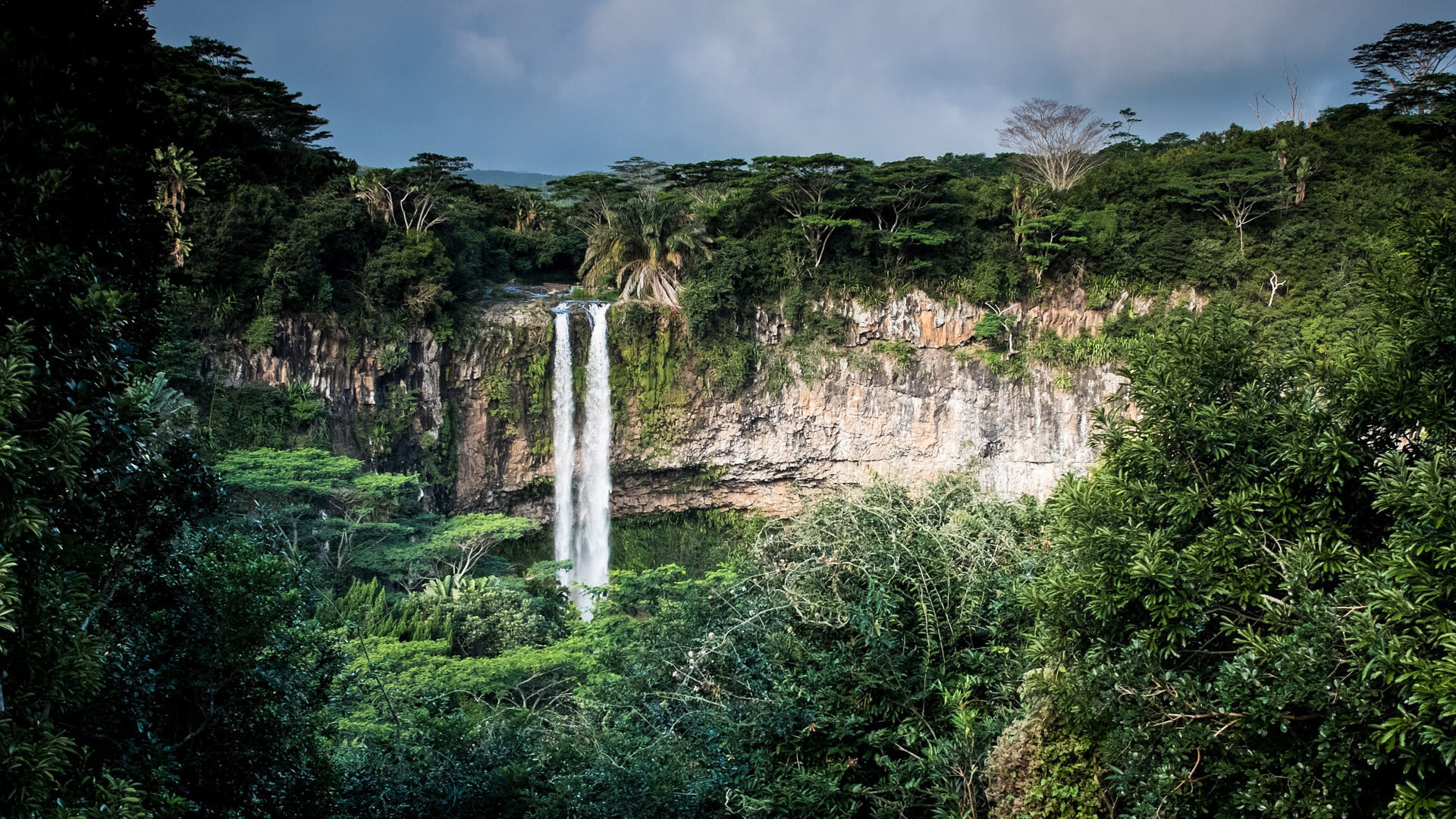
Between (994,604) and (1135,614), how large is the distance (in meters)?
1.67

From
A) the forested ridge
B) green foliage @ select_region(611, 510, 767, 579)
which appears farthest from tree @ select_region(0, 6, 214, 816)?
green foliage @ select_region(611, 510, 767, 579)

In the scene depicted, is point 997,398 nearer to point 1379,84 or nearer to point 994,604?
point 1379,84

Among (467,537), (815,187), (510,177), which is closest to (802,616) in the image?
(467,537)

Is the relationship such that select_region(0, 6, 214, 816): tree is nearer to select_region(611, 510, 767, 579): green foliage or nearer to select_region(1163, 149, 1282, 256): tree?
select_region(611, 510, 767, 579): green foliage

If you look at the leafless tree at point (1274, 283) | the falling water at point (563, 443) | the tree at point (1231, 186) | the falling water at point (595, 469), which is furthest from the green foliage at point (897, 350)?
the leafless tree at point (1274, 283)

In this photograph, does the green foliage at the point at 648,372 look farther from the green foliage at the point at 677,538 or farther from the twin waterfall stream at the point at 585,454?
the green foliage at the point at 677,538

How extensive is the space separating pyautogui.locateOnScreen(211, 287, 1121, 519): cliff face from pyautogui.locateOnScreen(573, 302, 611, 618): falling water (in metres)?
0.32

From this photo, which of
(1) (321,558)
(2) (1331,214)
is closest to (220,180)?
(1) (321,558)

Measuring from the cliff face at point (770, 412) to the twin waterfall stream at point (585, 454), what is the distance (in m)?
0.30

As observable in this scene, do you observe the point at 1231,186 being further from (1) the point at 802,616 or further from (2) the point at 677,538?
(1) the point at 802,616

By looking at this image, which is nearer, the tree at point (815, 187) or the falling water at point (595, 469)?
the falling water at point (595, 469)

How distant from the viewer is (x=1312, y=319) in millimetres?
17969

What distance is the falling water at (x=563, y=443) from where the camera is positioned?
2020 cm

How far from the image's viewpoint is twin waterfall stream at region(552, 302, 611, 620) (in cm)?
2019
